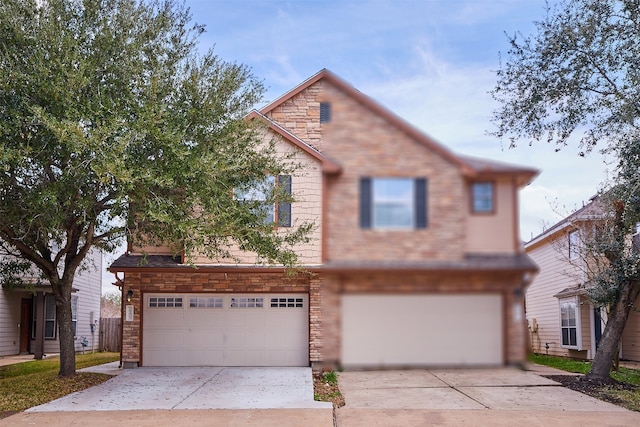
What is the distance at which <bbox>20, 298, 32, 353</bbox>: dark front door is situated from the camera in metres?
25.5

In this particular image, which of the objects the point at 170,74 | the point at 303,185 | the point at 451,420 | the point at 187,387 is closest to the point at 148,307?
the point at 187,387

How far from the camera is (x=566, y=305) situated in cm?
2492

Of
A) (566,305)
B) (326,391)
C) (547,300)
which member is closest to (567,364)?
(566,305)

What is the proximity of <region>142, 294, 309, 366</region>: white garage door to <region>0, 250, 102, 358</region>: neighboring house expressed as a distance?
446 centimetres

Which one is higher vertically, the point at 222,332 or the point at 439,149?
the point at 439,149

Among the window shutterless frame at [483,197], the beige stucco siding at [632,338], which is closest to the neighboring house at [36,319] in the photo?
the beige stucco siding at [632,338]

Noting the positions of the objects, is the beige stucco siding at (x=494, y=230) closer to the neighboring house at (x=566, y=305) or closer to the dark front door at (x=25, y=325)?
the neighboring house at (x=566, y=305)

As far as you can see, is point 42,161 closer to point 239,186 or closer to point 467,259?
point 239,186

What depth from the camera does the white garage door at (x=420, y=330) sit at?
1.66 metres

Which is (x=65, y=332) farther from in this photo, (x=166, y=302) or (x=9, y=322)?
(x=9, y=322)

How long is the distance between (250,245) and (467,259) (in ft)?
45.1

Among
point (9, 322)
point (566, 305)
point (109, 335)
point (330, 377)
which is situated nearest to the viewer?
point (330, 377)

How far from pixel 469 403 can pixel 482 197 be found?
1365cm

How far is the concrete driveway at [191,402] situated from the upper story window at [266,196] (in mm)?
4022
